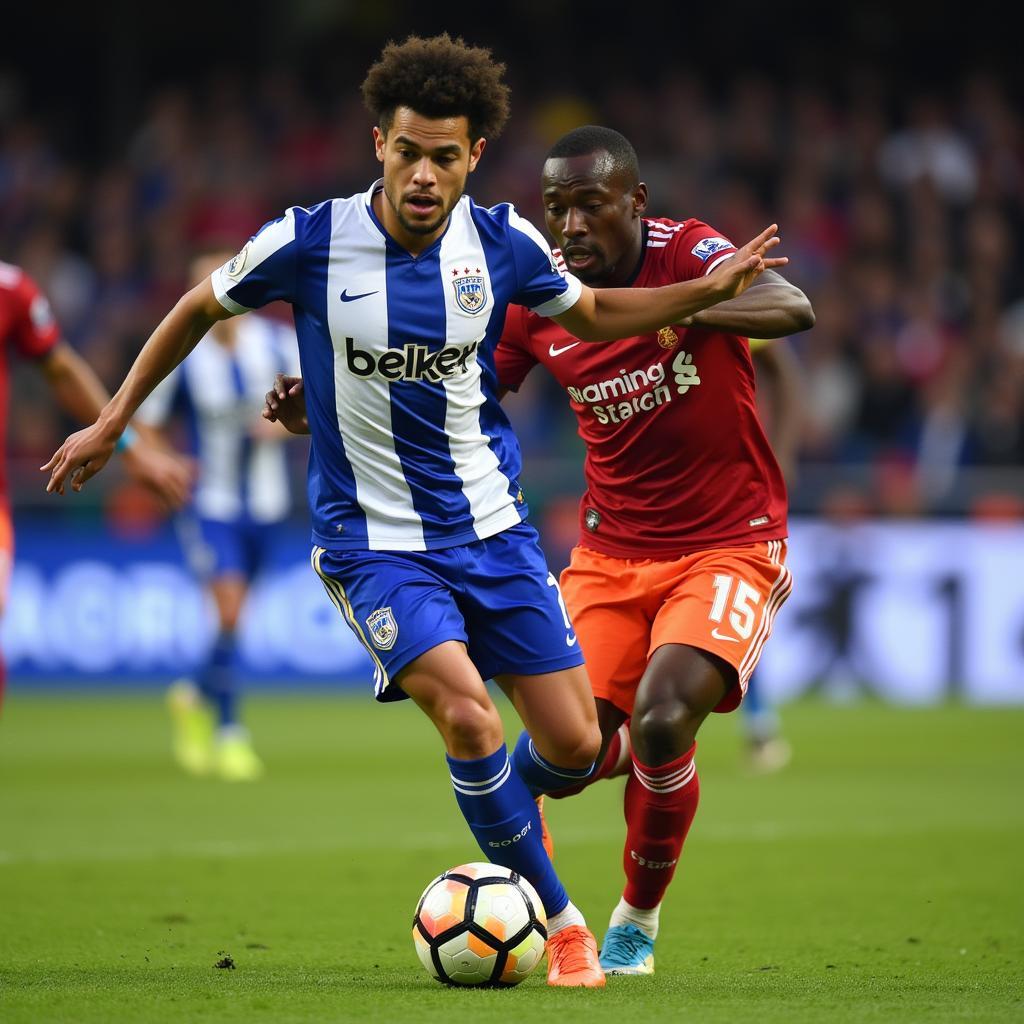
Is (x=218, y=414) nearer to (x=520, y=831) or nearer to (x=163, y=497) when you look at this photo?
(x=163, y=497)

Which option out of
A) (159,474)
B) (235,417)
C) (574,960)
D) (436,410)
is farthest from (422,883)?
(235,417)

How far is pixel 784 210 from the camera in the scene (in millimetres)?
18438

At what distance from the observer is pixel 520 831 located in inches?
A: 203

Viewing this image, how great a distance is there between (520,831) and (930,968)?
1277 millimetres

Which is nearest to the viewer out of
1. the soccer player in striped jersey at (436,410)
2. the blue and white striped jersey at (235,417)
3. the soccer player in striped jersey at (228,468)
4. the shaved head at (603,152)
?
the soccer player in striped jersey at (436,410)

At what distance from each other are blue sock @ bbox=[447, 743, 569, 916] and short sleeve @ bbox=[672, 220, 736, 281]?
5.46 ft

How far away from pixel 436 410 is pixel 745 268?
0.96 meters

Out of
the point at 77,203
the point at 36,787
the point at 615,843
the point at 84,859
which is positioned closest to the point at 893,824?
the point at 615,843

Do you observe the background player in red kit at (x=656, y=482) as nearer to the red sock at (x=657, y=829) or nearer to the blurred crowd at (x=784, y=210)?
the red sock at (x=657, y=829)

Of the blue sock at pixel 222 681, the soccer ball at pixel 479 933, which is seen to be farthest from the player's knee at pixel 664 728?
the blue sock at pixel 222 681

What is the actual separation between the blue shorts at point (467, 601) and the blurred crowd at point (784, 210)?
1021cm

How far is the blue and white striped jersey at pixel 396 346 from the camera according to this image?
505 centimetres

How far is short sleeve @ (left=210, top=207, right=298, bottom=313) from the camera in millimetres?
4984

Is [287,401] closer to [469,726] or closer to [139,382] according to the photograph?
[139,382]
